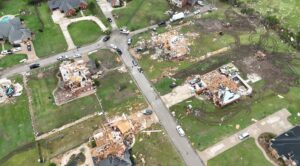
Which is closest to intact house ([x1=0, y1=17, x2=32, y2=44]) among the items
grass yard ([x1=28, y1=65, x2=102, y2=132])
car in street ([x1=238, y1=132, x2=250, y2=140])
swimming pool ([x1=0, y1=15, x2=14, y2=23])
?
swimming pool ([x1=0, y1=15, x2=14, y2=23])

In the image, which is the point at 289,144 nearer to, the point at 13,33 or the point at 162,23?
the point at 162,23

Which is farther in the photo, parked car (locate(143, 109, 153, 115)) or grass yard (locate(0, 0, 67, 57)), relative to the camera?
grass yard (locate(0, 0, 67, 57))

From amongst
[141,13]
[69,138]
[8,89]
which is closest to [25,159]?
[69,138]

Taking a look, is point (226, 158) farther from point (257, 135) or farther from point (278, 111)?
point (278, 111)

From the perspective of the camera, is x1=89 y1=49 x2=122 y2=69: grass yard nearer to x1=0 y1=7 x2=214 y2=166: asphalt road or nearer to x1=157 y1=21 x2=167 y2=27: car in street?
x1=0 y1=7 x2=214 y2=166: asphalt road

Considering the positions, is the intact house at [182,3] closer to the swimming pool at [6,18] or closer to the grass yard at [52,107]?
the grass yard at [52,107]

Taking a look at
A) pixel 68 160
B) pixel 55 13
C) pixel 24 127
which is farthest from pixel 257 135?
pixel 55 13
